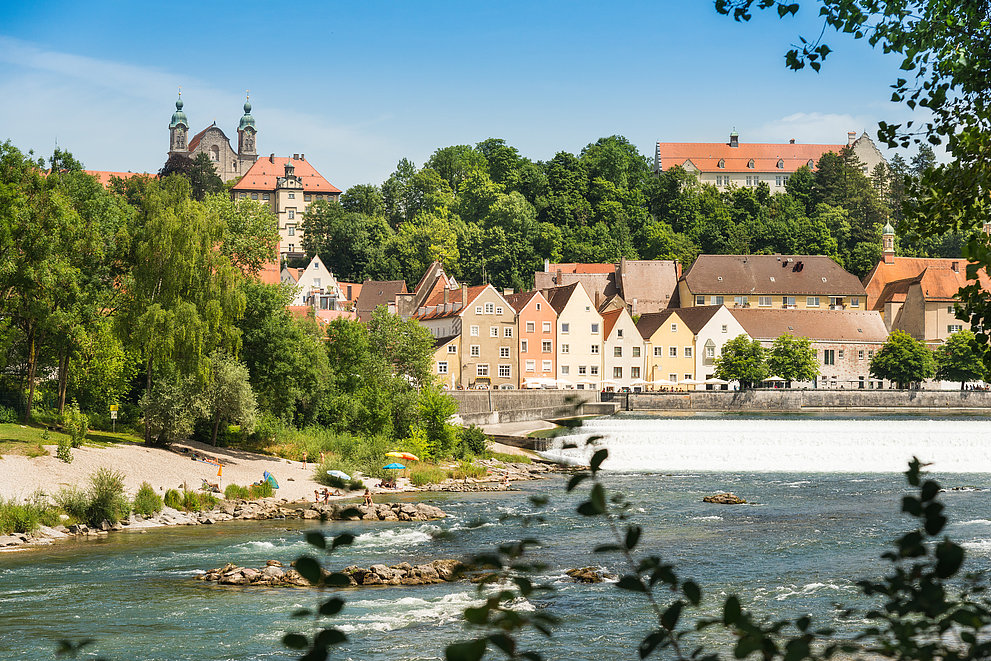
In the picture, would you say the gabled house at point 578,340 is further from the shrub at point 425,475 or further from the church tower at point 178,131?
the church tower at point 178,131

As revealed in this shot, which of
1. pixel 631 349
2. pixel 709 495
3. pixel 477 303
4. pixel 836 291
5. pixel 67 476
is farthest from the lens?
pixel 836 291

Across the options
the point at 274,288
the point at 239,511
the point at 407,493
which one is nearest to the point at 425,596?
the point at 239,511

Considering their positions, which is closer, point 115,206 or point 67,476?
point 67,476

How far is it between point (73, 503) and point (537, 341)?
5412 cm

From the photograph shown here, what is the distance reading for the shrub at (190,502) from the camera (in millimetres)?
29672

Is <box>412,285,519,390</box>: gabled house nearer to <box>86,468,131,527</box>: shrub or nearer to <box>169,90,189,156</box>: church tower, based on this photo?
<box>86,468,131,527</box>: shrub

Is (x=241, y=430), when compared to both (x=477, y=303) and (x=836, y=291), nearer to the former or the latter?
(x=477, y=303)

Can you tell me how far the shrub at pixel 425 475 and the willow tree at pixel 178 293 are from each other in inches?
313

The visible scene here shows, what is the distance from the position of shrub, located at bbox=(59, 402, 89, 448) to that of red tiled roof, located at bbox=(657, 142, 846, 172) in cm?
12387

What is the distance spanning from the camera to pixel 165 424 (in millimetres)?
35781

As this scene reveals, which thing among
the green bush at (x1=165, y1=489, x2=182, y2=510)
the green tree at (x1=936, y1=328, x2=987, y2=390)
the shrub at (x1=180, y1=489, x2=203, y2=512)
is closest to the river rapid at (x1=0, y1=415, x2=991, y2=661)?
the shrub at (x1=180, y1=489, x2=203, y2=512)

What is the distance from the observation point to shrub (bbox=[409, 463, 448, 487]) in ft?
125

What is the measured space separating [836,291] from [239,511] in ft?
264

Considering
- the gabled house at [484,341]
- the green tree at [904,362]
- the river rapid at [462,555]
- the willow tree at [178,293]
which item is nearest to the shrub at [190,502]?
the river rapid at [462,555]
